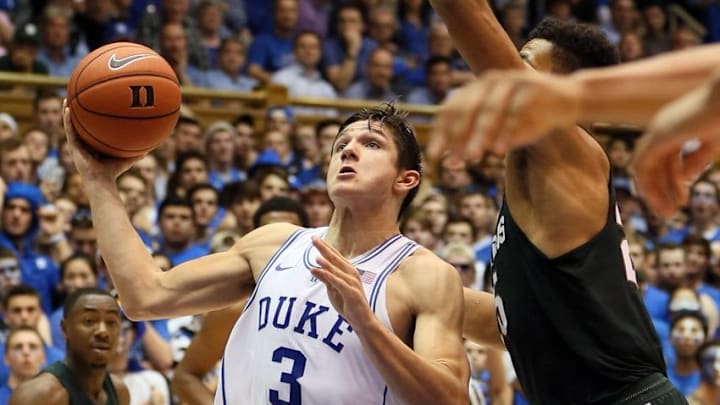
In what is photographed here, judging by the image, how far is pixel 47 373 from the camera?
514cm

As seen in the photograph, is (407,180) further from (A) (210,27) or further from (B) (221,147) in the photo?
(A) (210,27)

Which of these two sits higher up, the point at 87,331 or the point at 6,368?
the point at 87,331

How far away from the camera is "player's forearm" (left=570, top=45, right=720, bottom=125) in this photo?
2.15 meters

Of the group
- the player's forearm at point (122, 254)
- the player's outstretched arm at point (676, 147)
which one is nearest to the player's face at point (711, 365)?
the player's forearm at point (122, 254)

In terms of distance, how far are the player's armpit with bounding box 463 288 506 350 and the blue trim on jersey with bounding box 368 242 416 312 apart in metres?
0.30

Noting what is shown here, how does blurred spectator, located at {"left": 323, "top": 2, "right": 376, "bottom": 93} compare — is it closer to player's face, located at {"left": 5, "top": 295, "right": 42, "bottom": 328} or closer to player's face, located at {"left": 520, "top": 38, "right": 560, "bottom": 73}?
player's face, located at {"left": 5, "top": 295, "right": 42, "bottom": 328}

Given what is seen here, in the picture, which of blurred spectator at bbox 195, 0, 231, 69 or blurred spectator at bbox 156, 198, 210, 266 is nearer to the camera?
blurred spectator at bbox 156, 198, 210, 266

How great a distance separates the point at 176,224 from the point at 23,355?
5.81 feet

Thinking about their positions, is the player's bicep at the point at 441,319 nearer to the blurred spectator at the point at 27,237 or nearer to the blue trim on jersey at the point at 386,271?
the blue trim on jersey at the point at 386,271

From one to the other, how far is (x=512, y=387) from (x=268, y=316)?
3741mm

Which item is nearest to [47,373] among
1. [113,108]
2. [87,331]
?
[87,331]

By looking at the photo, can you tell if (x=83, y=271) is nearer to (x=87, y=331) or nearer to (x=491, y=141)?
(x=87, y=331)

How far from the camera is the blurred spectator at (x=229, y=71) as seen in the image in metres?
10.7

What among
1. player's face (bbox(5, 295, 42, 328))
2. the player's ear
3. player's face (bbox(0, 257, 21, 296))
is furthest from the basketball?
player's face (bbox(0, 257, 21, 296))
